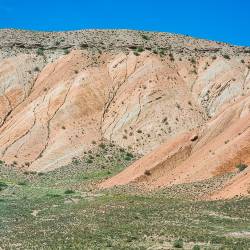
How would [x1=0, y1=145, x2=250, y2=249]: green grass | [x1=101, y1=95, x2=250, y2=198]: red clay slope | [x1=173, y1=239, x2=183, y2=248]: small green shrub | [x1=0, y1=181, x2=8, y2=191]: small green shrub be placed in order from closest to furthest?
[x1=173, y1=239, x2=183, y2=248]: small green shrub, [x1=0, y1=145, x2=250, y2=249]: green grass, [x1=101, y1=95, x2=250, y2=198]: red clay slope, [x1=0, y1=181, x2=8, y2=191]: small green shrub

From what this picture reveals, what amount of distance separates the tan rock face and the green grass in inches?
334

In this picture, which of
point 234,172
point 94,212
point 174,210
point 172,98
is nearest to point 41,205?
point 94,212

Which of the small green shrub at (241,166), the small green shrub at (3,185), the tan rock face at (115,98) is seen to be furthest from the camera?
the tan rock face at (115,98)

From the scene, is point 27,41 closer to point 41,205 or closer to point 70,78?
point 70,78

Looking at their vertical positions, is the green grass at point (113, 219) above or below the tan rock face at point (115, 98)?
below

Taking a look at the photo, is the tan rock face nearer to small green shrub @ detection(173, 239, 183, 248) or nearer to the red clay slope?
the red clay slope

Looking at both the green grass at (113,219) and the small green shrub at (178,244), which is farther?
the green grass at (113,219)

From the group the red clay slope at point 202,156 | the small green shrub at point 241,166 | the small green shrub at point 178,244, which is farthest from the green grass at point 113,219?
the small green shrub at point 241,166

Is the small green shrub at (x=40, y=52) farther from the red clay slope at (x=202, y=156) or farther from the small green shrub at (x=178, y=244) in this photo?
the small green shrub at (x=178, y=244)

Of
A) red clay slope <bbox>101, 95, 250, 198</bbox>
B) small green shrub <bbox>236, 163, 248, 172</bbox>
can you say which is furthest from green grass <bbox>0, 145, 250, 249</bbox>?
small green shrub <bbox>236, 163, 248, 172</bbox>

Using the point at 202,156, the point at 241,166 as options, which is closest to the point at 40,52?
the point at 202,156

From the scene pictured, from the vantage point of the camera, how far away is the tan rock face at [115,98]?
180ft

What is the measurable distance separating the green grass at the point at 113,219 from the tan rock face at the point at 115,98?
27.8 feet

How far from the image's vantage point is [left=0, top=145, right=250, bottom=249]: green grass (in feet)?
71.4
